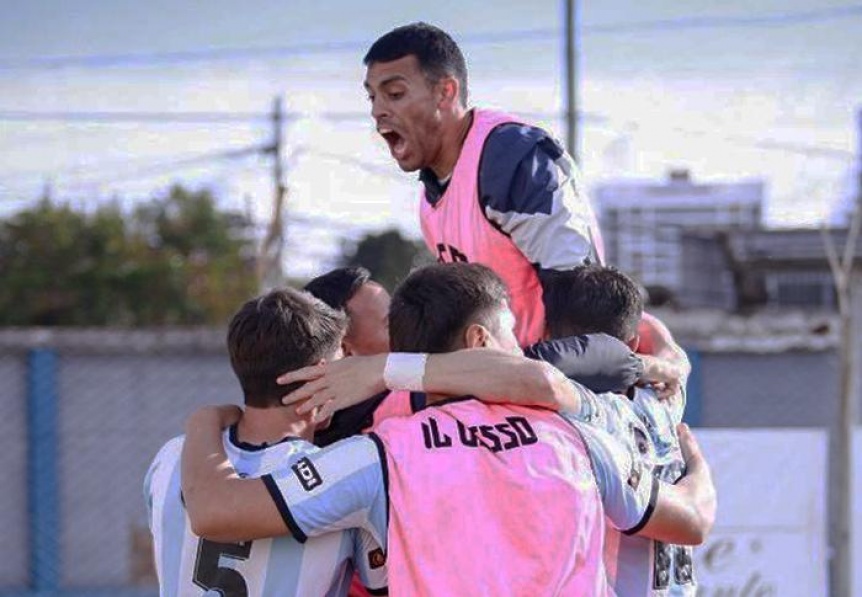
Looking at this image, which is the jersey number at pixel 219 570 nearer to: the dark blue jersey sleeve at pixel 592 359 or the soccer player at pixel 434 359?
the soccer player at pixel 434 359

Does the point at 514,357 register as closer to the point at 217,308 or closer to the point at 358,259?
the point at 358,259

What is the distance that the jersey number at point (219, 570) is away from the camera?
303cm

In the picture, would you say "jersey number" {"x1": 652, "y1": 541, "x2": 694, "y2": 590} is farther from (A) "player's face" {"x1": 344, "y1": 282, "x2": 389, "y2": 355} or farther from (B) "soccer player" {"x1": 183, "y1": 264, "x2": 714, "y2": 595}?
(A) "player's face" {"x1": 344, "y1": 282, "x2": 389, "y2": 355}


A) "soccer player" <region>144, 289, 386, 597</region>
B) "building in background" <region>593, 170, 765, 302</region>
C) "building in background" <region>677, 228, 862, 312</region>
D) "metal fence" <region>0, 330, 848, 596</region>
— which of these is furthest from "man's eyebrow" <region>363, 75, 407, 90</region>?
"building in background" <region>593, 170, 765, 302</region>

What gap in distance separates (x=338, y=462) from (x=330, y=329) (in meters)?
0.37

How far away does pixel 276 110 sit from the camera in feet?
64.8

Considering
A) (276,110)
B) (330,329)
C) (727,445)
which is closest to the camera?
(330,329)

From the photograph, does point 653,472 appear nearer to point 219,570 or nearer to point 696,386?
point 219,570

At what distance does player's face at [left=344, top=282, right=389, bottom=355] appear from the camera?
145 inches

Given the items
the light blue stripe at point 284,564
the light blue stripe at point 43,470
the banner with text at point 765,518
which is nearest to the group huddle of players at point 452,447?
the light blue stripe at point 284,564

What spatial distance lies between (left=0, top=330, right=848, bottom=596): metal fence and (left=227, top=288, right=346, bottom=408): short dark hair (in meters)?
9.19

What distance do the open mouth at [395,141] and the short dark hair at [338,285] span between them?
1.15 ft

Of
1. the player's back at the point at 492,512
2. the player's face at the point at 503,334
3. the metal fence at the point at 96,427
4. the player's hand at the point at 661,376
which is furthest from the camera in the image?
the metal fence at the point at 96,427

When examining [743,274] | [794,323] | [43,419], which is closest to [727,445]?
[43,419]
